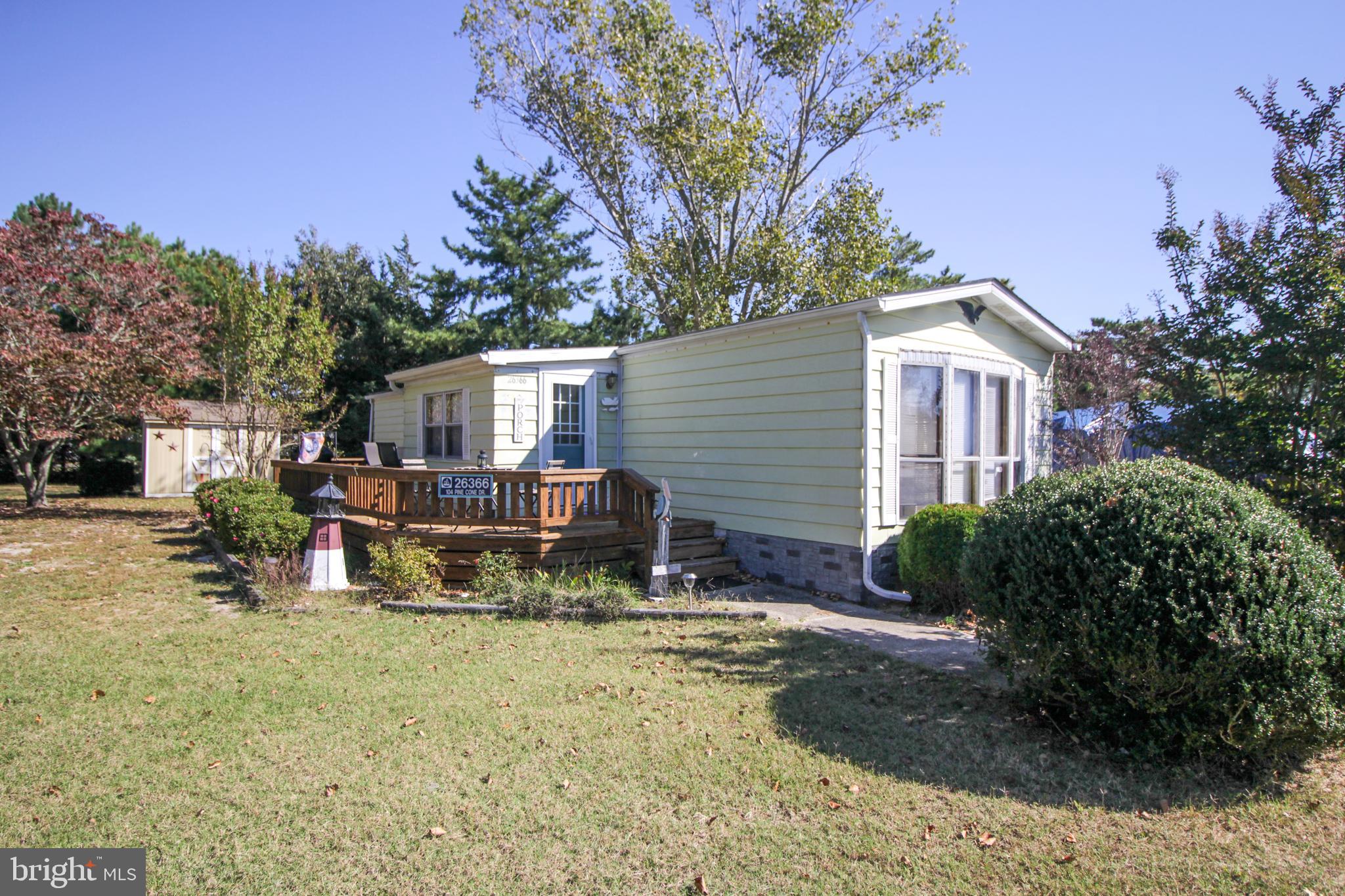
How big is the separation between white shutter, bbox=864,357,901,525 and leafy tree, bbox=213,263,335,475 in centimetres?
1094

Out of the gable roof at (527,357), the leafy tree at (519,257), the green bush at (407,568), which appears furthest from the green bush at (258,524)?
the leafy tree at (519,257)

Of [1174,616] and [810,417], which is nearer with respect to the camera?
[1174,616]

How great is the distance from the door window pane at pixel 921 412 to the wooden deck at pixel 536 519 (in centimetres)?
279

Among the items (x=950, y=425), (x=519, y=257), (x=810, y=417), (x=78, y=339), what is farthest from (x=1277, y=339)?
(x=519, y=257)

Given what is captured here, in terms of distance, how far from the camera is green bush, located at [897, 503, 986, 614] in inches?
293

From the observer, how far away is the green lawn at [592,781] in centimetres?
292

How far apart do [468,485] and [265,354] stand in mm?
7521

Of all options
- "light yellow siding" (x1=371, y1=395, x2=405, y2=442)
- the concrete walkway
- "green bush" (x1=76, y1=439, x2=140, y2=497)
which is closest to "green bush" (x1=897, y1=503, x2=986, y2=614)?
the concrete walkway

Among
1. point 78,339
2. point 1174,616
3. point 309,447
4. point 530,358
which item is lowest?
point 1174,616

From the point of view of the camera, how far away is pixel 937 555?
751 centimetres

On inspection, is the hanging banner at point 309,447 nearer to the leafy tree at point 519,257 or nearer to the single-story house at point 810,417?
the single-story house at point 810,417

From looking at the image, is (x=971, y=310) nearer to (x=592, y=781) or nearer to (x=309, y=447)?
(x=592, y=781)
